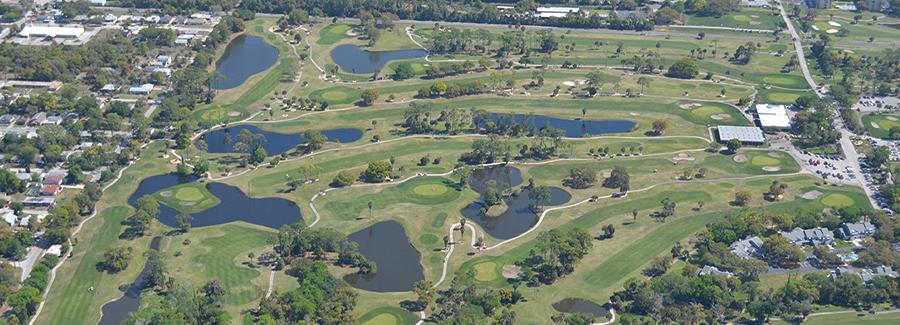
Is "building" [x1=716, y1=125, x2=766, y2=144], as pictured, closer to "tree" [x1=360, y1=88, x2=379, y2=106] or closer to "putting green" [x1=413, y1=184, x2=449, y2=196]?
"putting green" [x1=413, y1=184, x2=449, y2=196]

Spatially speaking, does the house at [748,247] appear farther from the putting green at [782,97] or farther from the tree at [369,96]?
the tree at [369,96]

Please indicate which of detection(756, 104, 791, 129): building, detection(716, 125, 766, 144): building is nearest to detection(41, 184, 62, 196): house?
detection(716, 125, 766, 144): building

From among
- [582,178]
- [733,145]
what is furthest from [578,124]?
[733,145]

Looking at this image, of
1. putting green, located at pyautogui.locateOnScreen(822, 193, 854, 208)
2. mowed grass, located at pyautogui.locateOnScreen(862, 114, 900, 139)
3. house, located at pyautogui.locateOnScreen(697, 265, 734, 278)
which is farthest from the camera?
mowed grass, located at pyautogui.locateOnScreen(862, 114, 900, 139)

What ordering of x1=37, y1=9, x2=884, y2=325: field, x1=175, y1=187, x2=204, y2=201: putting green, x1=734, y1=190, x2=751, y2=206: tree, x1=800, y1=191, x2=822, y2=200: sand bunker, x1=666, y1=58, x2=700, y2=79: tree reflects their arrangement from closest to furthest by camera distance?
x1=37, y1=9, x2=884, y2=325: field < x1=734, y1=190, x2=751, y2=206: tree < x1=175, y1=187, x2=204, y2=201: putting green < x1=800, y1=191, x2=822, y2=200: sand bunker < x1=666, y1=58, x2=700, y2=79: tree

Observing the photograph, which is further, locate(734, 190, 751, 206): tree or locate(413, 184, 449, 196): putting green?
locate(413, 184, 449, 196): putting green

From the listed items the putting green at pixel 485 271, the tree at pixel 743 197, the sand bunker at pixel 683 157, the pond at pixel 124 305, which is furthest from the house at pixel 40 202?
the tree at pixel 743 197

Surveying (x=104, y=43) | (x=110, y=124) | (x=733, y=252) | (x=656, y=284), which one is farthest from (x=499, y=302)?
(x=104, y=43)
